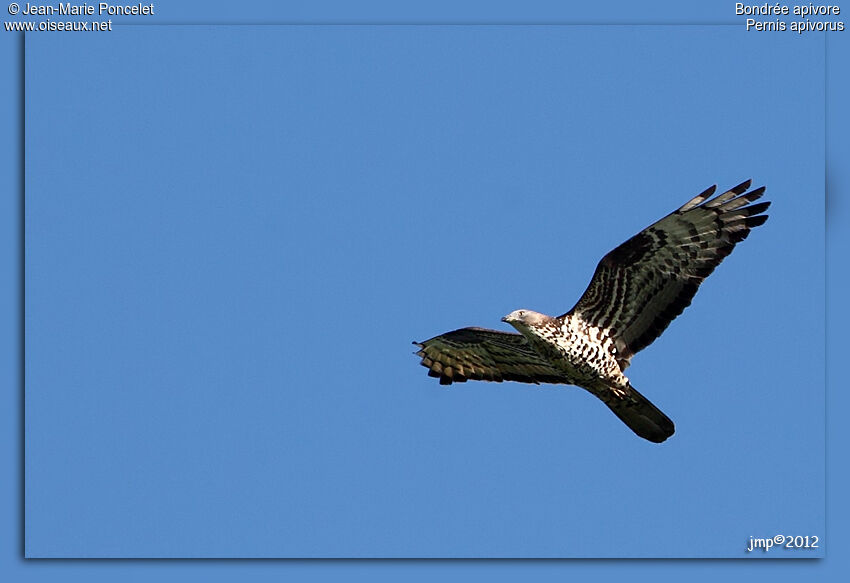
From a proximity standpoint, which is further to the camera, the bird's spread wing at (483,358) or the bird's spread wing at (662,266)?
the bird's spread wing at (483,358)

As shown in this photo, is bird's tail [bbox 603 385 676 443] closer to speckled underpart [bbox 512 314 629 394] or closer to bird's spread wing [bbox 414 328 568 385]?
speckled underpart [bbox 512 314 629 394]

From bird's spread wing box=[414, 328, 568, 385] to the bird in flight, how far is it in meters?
0.48

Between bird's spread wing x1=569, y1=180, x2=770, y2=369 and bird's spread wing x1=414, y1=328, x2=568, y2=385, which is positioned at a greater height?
bird's spread wing x1=569, y1=180, x2=770, y2=369

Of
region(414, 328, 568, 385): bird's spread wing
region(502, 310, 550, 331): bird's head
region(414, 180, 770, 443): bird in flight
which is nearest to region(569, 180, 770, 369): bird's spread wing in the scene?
region(414, 180, 770, 443): bird in flight

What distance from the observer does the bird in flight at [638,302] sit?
14.1m

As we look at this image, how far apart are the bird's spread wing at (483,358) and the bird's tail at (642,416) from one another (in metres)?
0.84

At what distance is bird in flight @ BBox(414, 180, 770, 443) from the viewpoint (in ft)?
46.3

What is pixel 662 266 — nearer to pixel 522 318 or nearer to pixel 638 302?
pixel 638 302

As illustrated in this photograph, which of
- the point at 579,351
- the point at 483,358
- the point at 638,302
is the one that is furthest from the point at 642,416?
the point at 483,358

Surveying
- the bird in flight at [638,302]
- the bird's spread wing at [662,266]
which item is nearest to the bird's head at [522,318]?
the bird in flight at [638,302]

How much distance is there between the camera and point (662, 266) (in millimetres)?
14234

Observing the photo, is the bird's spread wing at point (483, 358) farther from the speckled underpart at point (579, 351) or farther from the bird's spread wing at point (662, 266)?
the bird's spread wing at point (662, 266)

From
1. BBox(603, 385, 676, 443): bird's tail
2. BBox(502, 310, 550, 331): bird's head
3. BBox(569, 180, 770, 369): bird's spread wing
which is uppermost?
BBox(569, 180, 770, 369): bird's spread wing

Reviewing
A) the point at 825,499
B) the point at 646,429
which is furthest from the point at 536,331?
the point at 825,499
